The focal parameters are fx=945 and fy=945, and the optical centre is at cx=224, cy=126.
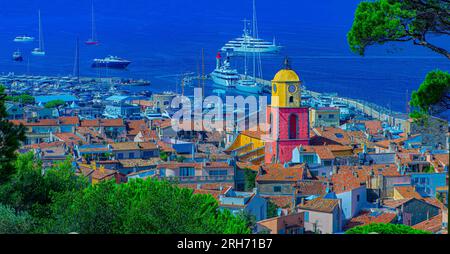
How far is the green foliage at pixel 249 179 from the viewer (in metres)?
12.7

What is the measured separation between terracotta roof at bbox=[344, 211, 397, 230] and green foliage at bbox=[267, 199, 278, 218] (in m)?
0.90

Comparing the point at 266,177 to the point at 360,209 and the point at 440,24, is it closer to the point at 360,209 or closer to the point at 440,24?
the point at 360,209

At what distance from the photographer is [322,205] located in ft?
32.8

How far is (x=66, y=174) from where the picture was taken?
9320 mm

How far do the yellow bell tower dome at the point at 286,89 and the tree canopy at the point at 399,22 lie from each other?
10.1 m

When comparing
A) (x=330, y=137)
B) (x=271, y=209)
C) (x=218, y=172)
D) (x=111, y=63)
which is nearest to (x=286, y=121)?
(x=330, y=137)

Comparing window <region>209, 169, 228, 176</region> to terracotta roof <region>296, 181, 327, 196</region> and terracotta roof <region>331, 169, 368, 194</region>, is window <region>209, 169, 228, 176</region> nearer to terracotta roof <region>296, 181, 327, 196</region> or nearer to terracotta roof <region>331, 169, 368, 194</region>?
terracotta roof <region>296, 181, 327, 196</region>

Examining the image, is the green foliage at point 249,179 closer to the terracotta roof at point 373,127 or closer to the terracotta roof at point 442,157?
the terracotta roof at point 442,157

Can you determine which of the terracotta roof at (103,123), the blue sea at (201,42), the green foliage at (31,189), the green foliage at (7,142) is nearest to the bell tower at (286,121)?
the terracotta roof at (103,123)

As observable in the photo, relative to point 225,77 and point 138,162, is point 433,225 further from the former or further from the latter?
point 225,77

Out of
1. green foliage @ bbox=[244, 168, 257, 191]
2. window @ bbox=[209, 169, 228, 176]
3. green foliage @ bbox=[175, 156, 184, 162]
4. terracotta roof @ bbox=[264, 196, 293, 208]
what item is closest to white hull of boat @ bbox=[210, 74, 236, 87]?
green foliage @ bbox=[175, 156, 184, 162]

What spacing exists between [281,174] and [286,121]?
2.84 meters

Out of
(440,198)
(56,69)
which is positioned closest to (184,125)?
(440,198)

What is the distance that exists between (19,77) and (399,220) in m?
36.0
